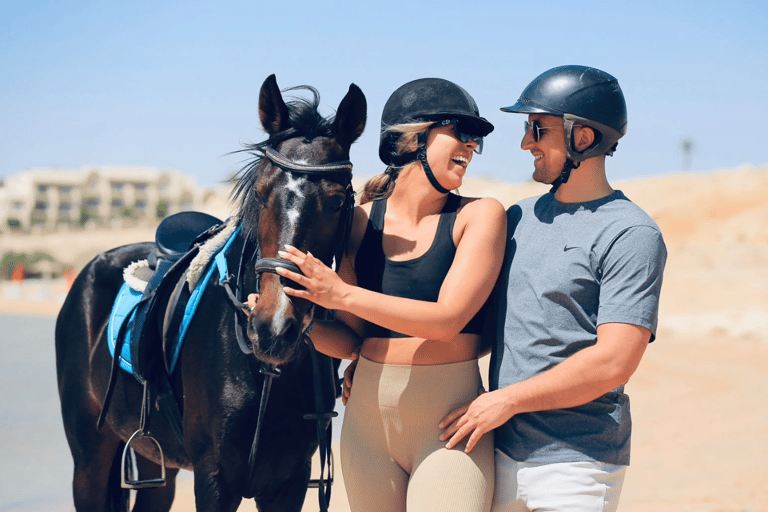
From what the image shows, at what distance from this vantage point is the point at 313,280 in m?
2.22

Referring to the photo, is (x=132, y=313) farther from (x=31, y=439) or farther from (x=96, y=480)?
(x=31, y=439)

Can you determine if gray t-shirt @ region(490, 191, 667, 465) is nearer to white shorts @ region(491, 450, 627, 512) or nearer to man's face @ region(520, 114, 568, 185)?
white shorts @ region(491, 450, 627, 512)

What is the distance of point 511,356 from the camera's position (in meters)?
2.39

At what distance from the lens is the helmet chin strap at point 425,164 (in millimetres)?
2496

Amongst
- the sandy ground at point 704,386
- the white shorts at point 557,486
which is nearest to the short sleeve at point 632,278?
the white shorts at point 557,486

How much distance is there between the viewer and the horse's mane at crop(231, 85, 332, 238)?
264cm

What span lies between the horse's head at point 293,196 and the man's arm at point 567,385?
0.58m

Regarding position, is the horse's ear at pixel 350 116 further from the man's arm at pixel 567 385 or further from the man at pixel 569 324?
the man's arm at pixel 567 385

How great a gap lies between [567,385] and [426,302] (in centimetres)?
47

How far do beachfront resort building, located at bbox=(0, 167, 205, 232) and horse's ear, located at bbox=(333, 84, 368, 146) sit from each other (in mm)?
82061

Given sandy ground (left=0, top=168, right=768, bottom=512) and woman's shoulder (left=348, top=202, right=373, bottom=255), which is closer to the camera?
woman's shoulder (left=348, top=202, right=373, bottom=255)

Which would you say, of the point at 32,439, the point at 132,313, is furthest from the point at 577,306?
the point at 32,439

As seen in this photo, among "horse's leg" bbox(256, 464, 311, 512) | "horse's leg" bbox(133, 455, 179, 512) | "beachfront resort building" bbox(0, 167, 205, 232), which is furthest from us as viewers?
"beachfront resort building" bbox(0, 167, 205, 232)

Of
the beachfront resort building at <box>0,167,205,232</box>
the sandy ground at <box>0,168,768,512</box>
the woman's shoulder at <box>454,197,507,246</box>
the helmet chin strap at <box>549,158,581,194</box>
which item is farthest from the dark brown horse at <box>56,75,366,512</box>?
the beachfront resort building at <box>0,167,205,232</box>
